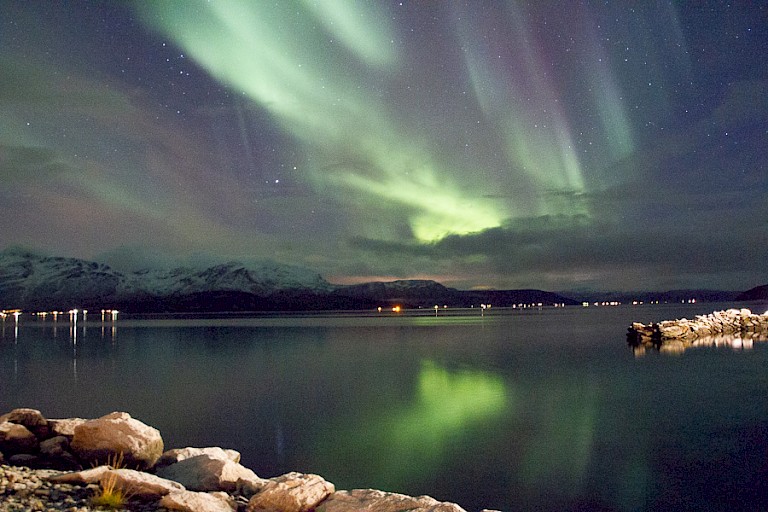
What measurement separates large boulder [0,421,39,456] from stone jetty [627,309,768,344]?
61.1 m

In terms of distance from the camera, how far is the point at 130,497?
9.57 m

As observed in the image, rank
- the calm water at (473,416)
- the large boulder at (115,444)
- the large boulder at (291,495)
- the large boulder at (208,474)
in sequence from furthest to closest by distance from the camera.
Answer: the calm water at (473,416) < the large boulder at (115,444) < the large boulder at (208,474) < the large boulder at (291,495)

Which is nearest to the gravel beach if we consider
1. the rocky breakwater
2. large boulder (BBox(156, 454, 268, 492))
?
the rocky breakwater

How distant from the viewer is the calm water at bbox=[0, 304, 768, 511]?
14.3 metres

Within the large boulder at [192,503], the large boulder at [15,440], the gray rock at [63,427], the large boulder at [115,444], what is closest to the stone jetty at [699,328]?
the large boulder at [115,444]

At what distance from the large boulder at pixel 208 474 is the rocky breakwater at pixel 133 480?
0.8 inches

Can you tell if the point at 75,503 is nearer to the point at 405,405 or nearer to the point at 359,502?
the point at 359,502

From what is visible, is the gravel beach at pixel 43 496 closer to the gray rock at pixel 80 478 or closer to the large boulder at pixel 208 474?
the gray rock at pixel 80 478

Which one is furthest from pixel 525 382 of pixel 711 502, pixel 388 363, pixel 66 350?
pixel 66 350

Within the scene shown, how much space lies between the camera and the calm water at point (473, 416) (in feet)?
46.8

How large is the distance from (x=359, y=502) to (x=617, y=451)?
10437 millimetres

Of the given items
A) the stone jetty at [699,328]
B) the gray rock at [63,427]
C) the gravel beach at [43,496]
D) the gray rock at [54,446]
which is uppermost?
the gravel beach at [43,496]

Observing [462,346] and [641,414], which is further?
[462,346]

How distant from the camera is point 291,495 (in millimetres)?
10375
